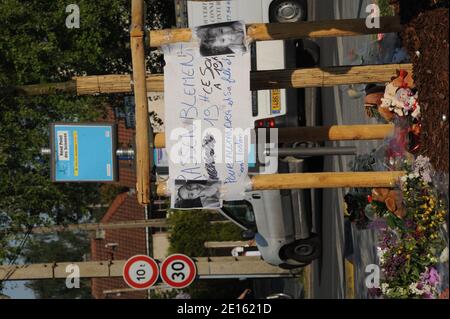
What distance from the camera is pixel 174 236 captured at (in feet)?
82.5

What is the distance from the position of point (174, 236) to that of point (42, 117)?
45.0ft

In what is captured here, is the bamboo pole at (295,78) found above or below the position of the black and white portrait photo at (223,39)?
below

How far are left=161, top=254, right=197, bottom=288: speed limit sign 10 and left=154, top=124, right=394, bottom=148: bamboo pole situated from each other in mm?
4014

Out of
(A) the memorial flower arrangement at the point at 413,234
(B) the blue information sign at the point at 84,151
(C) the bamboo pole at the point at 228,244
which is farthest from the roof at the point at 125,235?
(A) the memorial flower arrangement at the point at 413,234

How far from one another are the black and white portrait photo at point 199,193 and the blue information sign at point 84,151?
1619mm

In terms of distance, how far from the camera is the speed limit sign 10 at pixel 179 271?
1191 centimetres

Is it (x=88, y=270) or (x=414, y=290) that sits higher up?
(x=414, y=290)

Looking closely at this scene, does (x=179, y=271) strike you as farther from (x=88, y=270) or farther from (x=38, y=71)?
(x=38, y=71)

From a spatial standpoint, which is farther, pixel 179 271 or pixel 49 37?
pixel 179 271

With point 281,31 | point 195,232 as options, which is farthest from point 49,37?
point 195,232

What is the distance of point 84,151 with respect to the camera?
29.1ft

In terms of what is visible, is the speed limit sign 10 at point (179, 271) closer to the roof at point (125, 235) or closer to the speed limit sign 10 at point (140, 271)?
the speed limit sign 10 at point (140, 271)

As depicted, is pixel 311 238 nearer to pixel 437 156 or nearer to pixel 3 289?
pixel 3 289

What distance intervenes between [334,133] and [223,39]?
1666 mm
